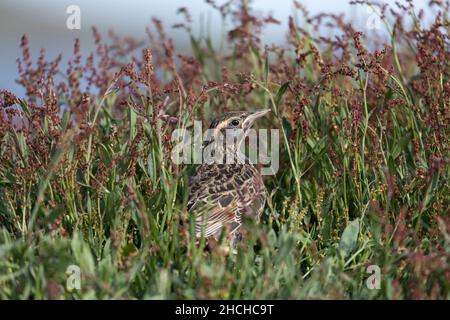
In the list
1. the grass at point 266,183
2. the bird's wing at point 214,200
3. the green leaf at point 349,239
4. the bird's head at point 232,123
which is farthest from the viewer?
the bird's head at point 232,123

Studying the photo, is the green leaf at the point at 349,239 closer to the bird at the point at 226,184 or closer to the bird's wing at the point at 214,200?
the bird at the point at 226,184

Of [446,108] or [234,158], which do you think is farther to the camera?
[234,158]

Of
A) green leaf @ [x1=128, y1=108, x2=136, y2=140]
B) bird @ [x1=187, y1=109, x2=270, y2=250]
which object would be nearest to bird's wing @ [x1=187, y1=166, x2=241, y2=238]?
bird @ [x1=187, y1=109, x2=270, y2=250]

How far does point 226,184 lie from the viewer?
610cm

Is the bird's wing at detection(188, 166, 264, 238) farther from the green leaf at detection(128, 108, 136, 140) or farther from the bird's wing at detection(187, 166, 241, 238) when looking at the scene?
the green leaf at detection(128, 108, 136, 140)

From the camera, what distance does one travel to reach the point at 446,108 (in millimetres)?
6062

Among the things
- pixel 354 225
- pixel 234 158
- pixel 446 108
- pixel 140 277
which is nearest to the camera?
pixel 140 277

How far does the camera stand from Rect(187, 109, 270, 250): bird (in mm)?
5719

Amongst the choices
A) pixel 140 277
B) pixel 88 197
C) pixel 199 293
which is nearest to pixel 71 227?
pixel 88 197

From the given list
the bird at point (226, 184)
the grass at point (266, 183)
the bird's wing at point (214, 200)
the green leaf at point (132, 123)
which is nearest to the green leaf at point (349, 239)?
the grass at point (266, 183)

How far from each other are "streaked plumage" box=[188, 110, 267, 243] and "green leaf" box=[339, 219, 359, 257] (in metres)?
0.67

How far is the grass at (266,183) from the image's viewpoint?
4512mm
